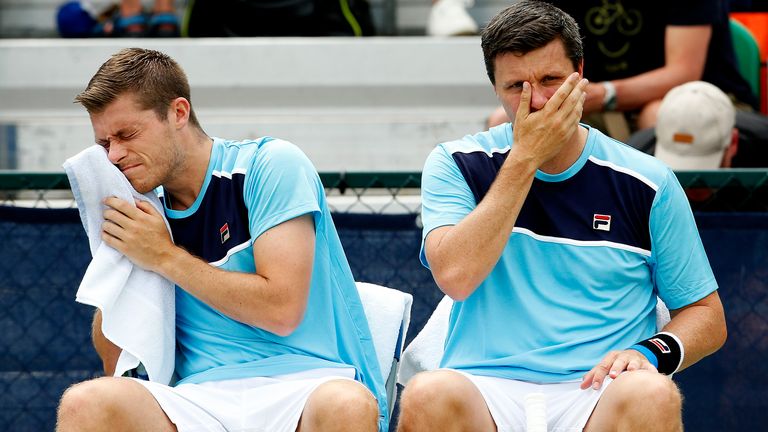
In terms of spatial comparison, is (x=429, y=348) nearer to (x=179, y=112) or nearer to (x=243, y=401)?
(x=243, y=401)

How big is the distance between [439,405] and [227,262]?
627 mm

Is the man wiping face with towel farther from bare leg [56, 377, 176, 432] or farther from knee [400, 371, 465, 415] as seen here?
knee [400, 371, 465, 415]

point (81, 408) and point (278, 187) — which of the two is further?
point (278, 187)

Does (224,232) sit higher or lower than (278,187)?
lower

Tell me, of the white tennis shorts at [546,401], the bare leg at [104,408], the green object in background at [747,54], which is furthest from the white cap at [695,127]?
the bare leg at [104,408]

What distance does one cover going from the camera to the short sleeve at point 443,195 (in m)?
2.75

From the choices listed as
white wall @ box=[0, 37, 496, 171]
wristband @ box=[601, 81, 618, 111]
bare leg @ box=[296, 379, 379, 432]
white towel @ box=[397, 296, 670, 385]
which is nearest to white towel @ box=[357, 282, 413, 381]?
white towel @ box=[397, 296, 670, 385]

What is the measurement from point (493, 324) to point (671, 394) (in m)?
0.49

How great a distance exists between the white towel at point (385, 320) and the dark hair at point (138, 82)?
2.14 ft

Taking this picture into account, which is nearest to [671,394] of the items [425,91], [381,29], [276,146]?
[276,146]

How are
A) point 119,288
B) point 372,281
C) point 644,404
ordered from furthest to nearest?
point 372,281 → point 119,288 → point 644,404

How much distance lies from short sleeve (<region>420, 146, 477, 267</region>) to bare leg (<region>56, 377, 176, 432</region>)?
0.72 meters

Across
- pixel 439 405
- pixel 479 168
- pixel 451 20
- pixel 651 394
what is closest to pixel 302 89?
pixel 451 20

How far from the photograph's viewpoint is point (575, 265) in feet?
9.07
